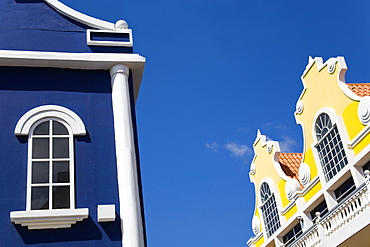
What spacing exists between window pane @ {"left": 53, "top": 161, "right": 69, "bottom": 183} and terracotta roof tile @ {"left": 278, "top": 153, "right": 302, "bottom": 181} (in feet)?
46.0

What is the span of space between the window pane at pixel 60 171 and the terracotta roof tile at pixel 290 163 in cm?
1401

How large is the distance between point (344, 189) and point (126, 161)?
32.8 ft

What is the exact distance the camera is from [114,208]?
29.0 ft

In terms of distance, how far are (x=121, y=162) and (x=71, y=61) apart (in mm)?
2322

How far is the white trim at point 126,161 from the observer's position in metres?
8.68

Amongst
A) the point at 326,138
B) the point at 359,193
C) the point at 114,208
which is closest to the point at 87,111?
the point at 114,208

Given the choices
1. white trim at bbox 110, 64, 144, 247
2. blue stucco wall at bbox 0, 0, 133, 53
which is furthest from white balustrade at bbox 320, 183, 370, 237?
blue stucco wall at bbox 0, 0, 133, 53

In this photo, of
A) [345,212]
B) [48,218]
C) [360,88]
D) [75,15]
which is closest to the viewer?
[48,218]

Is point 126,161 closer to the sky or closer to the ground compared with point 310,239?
closer to the ground

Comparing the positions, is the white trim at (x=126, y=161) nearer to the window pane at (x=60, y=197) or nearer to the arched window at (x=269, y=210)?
the window pane at (x=60, y=197)

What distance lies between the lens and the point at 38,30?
1059cm

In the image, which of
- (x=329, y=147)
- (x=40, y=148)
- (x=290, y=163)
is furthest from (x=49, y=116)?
(x=290, y=163)

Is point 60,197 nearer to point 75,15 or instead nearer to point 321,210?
point 75,15

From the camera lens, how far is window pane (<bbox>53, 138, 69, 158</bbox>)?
9.32 m
